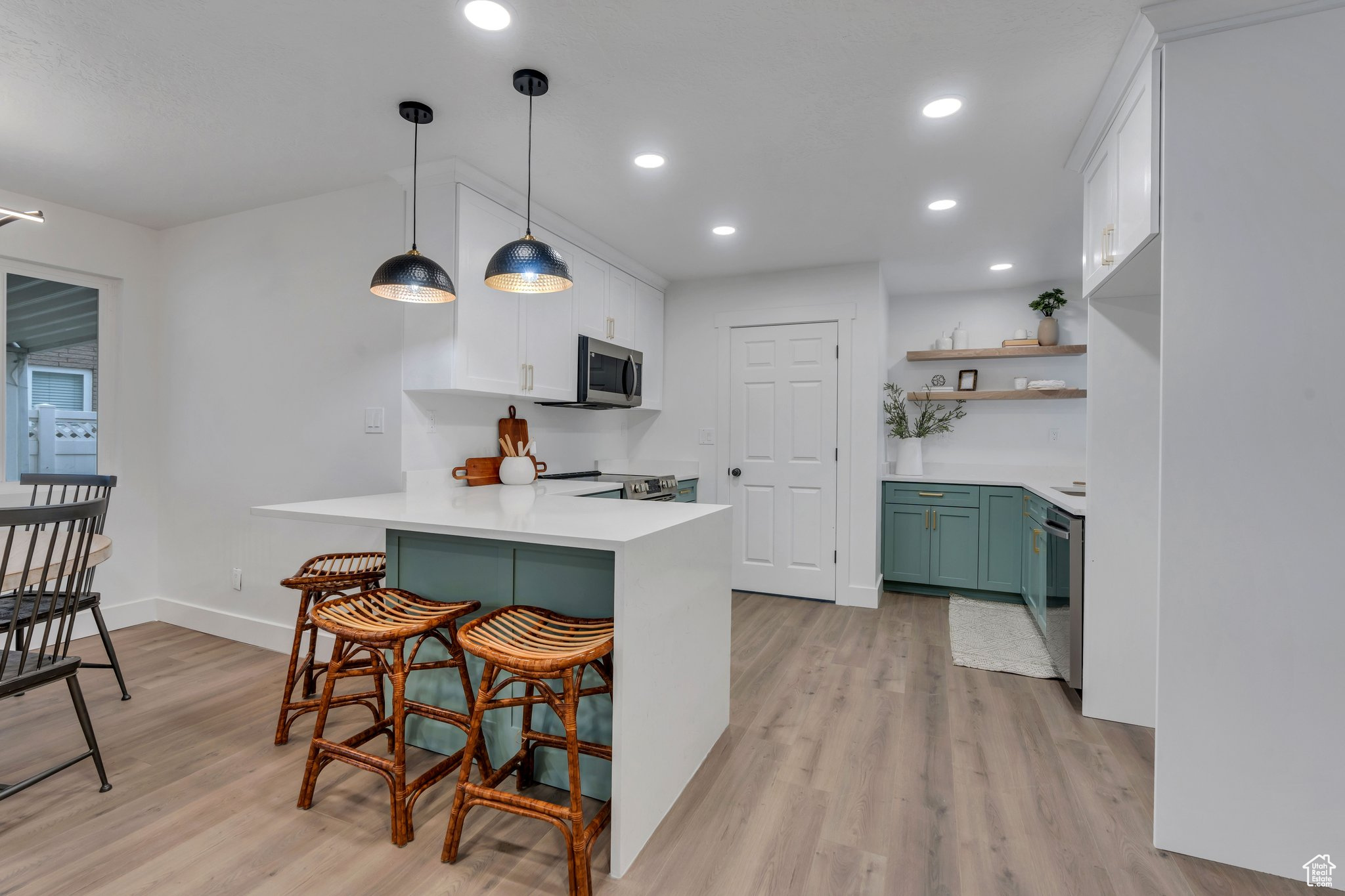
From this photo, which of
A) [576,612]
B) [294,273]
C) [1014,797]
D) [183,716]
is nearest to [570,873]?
[576,612]

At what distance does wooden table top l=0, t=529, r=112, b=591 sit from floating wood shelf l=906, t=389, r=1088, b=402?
4748mm

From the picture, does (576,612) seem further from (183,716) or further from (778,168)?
(778,168)

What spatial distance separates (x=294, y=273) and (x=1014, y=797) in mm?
3843

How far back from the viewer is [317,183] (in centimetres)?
294

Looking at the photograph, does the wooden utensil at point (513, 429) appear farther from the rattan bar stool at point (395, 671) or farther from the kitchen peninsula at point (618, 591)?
the rattan bar stool at point (395, 671)

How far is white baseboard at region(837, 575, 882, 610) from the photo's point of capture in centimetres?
413

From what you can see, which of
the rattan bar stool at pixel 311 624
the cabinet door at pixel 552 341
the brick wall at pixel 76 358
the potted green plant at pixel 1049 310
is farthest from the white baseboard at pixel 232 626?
the potted green plant at pixel 1049 310

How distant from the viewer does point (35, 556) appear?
205cm

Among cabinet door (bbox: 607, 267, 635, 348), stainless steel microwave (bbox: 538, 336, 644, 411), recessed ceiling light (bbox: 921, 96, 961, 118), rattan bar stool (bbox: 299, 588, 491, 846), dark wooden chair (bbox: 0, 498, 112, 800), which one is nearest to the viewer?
dark wooden chair (bbox: 0, 498, 112, 800)

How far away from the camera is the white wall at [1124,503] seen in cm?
239

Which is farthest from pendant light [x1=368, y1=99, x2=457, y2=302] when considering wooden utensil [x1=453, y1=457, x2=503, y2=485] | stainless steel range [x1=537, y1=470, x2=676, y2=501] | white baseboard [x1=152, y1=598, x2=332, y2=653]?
white baseboard [x1=152, y1=598, x2=332, y2=653]

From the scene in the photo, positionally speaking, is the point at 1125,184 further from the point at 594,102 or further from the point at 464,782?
the point at 464,782

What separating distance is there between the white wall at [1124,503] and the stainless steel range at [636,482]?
219 cm

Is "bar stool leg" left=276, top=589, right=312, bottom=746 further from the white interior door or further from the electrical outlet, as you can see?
the white interior door
